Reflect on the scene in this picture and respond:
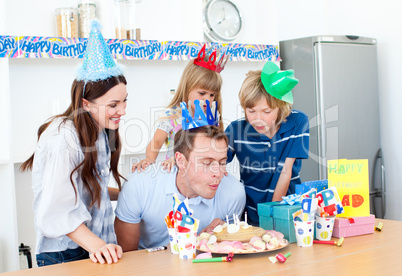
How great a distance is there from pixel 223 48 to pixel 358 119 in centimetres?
114

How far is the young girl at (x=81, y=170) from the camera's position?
5.36 feet

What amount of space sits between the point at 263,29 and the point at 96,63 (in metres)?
2.07

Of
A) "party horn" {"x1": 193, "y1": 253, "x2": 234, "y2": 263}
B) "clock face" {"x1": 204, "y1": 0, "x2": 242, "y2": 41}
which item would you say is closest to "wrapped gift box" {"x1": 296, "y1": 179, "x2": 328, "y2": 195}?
"party horn" {"x1": 193, "y1": 253, "x2": 234, "y2": 263}

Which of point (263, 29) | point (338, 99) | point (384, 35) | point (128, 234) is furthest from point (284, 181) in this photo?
point (384, 35)

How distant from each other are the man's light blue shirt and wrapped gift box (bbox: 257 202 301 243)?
259mm

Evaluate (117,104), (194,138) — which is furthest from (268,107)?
(117,104)

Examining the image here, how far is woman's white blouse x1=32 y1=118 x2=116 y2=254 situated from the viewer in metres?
1.63

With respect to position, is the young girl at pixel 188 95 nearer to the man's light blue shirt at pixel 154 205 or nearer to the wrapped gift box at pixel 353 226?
the man's light blue shirt at pixel 154 205

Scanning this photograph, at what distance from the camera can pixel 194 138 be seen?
74.4 inches

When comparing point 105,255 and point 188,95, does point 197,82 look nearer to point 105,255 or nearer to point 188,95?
point 188,95

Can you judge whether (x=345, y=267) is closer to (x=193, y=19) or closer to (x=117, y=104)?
(x=117, y=104)

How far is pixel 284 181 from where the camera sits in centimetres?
219

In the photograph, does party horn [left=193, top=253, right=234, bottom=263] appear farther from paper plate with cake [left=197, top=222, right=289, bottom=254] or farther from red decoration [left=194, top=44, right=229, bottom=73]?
red decoration [left=194, top=44, right=229, bottom=73]

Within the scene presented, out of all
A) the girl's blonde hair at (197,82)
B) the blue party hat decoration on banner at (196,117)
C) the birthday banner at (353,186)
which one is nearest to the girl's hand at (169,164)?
the blue party hat decoration on banner at (196,117)
